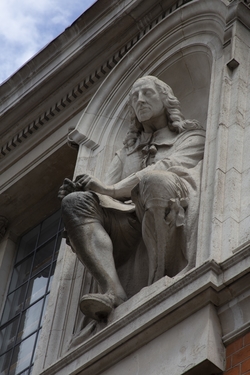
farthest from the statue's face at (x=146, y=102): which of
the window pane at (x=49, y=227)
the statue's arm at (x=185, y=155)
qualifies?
the window pane at (x=49, y=227)

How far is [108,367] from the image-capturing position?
820 centimetres

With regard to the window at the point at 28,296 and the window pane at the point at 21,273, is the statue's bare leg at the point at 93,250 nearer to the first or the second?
the window at the point at 28,296

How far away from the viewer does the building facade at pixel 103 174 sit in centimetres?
787

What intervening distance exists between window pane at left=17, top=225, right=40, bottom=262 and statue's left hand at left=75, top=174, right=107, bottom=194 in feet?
10.2

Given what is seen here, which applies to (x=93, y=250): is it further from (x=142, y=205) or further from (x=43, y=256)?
(x=43, y=256)

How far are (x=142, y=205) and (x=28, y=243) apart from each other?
154 inches

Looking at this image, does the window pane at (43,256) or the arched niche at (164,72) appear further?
the window pane at (43,256)

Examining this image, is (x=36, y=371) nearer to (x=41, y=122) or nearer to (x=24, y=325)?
(x=24, y=325)

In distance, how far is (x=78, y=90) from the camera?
1219cm

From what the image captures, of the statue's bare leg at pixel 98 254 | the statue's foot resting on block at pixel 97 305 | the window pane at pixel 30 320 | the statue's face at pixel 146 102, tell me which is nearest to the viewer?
the statue's foot resting on block at pixel 97 305

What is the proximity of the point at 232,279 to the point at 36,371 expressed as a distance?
6.61 feet

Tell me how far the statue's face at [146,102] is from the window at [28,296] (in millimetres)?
2316

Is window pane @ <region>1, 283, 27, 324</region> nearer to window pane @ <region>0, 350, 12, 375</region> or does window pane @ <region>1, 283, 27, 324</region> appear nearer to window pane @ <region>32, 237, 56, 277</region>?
window pane @ <region>32, 237, 56, 277</region>

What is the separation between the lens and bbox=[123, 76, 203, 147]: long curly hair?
10.0m
